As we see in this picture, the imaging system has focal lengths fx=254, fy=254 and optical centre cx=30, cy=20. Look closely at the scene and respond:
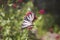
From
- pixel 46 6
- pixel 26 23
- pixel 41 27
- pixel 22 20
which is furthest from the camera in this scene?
pixel 46 6

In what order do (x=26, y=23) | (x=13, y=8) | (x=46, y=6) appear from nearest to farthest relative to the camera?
(x=26, y=23), (x=13, y=8), (x=46, y=6)

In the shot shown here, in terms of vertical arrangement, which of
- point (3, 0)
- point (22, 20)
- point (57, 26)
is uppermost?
point (3, 0)

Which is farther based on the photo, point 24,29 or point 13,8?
point 13,8

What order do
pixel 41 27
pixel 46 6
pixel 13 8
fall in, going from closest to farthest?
pixel 13 8
pixel 41 27
pixel 46 6

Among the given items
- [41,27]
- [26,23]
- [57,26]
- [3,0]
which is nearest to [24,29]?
[26,23]

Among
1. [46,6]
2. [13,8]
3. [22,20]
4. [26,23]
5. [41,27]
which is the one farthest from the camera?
[46,6]

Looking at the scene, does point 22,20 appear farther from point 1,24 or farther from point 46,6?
point 46,6

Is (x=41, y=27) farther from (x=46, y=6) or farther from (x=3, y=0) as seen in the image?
(x=3, y=0)

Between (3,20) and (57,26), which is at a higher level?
(3,20)

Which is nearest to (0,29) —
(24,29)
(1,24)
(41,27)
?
(1,24)
